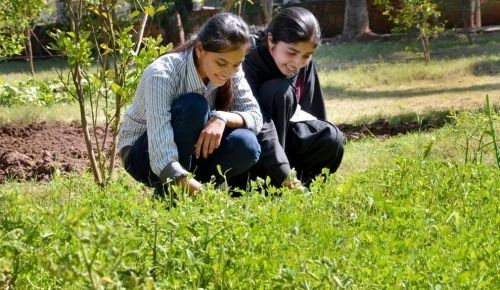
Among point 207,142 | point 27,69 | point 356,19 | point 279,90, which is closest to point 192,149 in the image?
point 207,142

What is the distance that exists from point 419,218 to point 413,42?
1799 centimetres

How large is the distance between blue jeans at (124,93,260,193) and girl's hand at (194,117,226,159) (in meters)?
0.03

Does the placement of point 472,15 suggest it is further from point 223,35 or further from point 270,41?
point 223,35

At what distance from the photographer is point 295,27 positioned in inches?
167

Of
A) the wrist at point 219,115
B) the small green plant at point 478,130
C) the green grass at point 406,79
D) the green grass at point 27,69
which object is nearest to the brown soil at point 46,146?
the green grass at point 406,79

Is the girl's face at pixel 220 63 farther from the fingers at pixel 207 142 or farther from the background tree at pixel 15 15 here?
the background tree at pixel 15 15

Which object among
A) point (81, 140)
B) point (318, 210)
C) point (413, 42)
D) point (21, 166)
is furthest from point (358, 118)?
point (413, 42)

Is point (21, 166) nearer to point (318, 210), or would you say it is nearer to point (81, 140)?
point (81, 140)

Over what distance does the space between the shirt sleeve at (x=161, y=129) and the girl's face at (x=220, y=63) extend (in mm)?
183

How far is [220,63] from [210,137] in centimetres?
32

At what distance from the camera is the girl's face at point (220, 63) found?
3803 millimetres

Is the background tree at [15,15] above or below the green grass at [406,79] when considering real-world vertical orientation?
above

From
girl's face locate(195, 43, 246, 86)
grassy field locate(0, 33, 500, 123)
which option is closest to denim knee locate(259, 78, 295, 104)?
girl's face locate(195, 43, 246, 86)

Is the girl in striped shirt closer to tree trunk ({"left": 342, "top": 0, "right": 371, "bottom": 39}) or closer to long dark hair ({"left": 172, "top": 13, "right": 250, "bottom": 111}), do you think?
long dark hair ({"left": 172, "top": 13, "right": 250, "bottom": 111})
